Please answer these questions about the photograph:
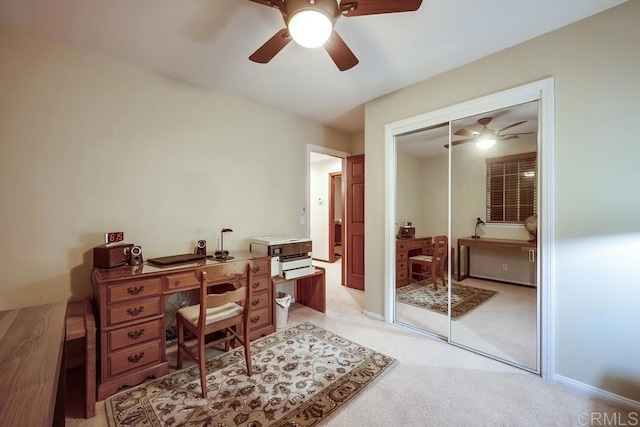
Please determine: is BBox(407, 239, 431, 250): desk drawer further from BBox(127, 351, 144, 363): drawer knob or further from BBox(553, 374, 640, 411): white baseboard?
BBox(127, 351, 144, 363): drawer knob

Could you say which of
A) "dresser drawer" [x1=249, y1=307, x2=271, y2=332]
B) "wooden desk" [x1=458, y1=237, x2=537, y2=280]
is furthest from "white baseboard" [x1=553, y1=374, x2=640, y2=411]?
"dresser drawer" [x1=249, y1=307, x2=271, y2=332]

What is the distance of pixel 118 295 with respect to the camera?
72.4 inches

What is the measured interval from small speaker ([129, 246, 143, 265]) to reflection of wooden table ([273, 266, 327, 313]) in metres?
1.65

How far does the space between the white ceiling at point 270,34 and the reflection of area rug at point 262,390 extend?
2602mm

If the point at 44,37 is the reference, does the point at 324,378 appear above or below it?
below

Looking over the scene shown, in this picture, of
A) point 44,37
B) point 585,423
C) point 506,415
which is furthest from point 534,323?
point 44,37

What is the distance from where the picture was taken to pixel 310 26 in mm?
1440

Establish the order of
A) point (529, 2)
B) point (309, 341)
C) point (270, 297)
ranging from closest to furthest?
point (529, 2)
point (309, 341)
point (270, 297)

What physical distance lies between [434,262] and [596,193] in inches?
59.3

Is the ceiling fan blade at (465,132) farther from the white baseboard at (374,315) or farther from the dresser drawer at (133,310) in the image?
the dresser drawer at (133,310)

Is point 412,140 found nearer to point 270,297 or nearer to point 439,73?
point 439,73

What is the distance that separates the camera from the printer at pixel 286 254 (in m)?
2.88

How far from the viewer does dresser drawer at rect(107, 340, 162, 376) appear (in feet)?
5.98

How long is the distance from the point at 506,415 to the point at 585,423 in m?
0.44
